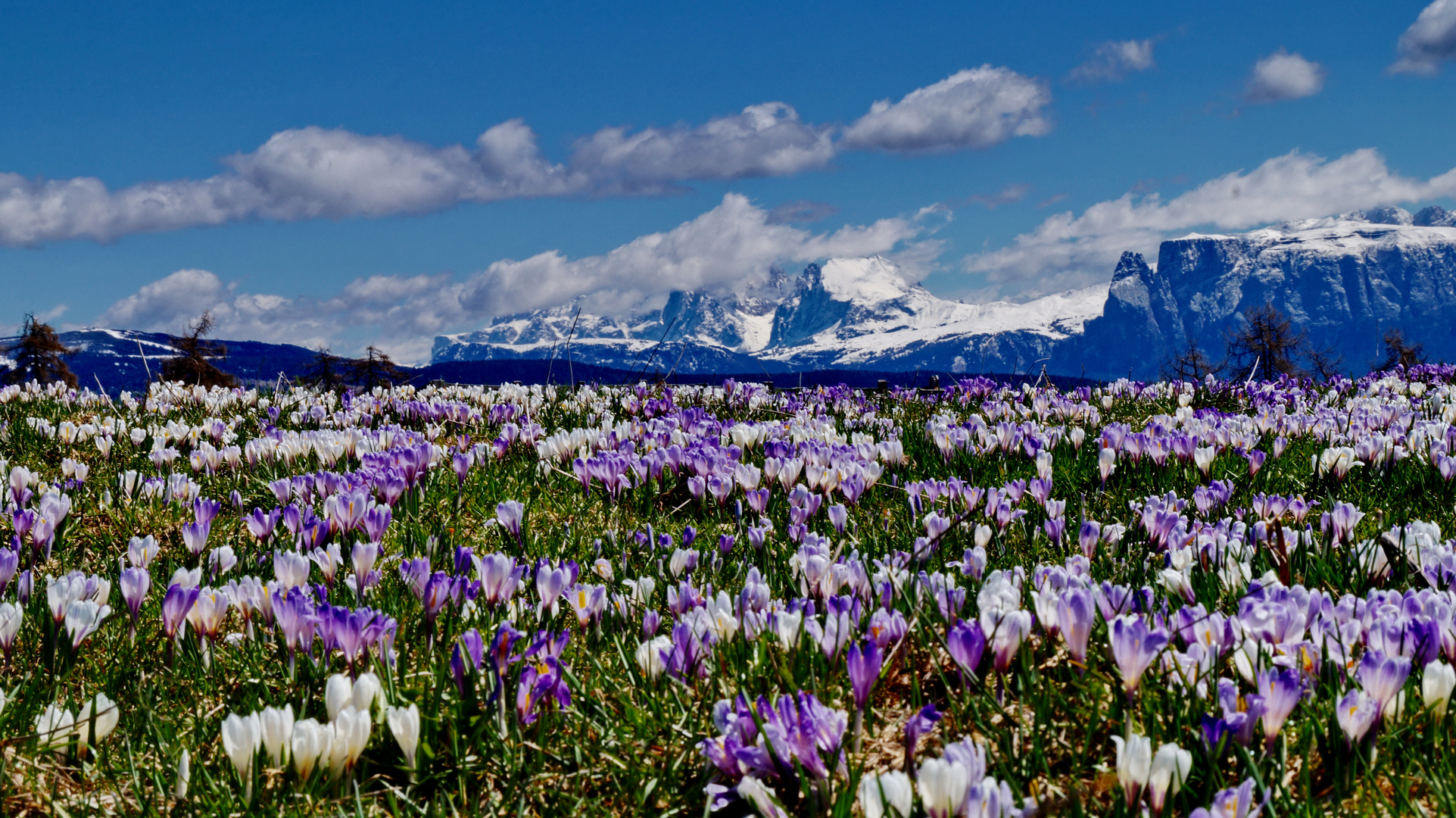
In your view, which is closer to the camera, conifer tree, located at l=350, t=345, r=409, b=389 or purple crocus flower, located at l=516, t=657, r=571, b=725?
purple crocus flower, located at l=516, t=657, r=571, b=725

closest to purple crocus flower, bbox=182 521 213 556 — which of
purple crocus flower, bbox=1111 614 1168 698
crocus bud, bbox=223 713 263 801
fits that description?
crocus bud, bbox=223 713 263 801

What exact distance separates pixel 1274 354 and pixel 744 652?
194ft

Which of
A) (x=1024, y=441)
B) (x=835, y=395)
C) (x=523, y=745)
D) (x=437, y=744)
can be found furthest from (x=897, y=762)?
(x=835, y=395)

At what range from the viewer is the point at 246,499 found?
6.62 m

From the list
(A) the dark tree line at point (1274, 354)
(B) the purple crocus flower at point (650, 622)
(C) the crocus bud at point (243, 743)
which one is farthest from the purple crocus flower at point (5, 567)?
(A) the dark tree line at point (1274, 354)

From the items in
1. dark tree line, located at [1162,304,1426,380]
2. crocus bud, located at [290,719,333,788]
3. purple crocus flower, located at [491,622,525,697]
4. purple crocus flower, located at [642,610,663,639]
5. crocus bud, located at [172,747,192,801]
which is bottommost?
crocus bud, located at [172,747,192,801]

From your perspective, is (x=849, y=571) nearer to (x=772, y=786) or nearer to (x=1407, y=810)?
(x=772, y=786)

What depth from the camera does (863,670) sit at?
2541 mm

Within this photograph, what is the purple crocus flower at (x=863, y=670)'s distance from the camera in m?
2.53

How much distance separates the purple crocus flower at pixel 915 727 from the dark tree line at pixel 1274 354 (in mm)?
13615

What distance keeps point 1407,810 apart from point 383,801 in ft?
9.03

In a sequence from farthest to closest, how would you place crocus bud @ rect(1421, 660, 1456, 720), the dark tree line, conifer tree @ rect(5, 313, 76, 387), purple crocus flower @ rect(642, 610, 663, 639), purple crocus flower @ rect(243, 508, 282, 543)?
conifer tree @ rect(5, 313, 76, 387) → the dark tree line → purple crocus flower @ rect(243, 508, 282, 543) → purple crocus flower @ rect(642, 610, 663, 639) → crocus bud @ rect(1421, 660, 1456, 720)

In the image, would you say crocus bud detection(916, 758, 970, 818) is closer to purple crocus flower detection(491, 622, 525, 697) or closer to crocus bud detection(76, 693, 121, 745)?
purple crocus flower detection(491, 622, 525, 697)

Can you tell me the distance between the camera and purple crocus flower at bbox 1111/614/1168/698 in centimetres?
247
